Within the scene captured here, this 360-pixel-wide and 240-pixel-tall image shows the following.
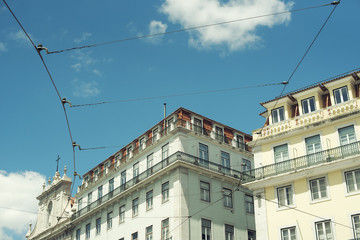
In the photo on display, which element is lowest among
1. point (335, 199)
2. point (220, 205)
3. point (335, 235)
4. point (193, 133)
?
point (335, 235)

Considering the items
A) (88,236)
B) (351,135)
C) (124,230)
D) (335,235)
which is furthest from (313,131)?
(88,236)

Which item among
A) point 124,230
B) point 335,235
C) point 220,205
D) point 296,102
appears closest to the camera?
point 335,235

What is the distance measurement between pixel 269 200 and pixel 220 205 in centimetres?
948

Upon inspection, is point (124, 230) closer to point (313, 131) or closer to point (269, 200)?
point (269, 200)

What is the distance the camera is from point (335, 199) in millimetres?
29703

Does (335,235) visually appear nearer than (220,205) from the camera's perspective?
Yes

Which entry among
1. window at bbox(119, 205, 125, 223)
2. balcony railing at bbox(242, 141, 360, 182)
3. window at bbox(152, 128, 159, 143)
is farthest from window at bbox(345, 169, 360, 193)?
window at bbox(119, 205, 125, 223)

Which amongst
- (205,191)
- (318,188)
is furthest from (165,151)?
(318,188)

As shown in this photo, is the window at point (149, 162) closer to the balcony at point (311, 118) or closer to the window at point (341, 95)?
the balcony at point (311, 118)

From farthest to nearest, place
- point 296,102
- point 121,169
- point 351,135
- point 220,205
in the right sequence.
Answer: point 121,169
point 220,205
point 296,102
point 351,135

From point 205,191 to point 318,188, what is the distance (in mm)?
12513

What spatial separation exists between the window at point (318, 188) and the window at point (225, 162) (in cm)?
1317

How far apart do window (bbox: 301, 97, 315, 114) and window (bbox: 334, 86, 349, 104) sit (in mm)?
1595

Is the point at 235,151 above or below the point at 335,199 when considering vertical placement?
above
